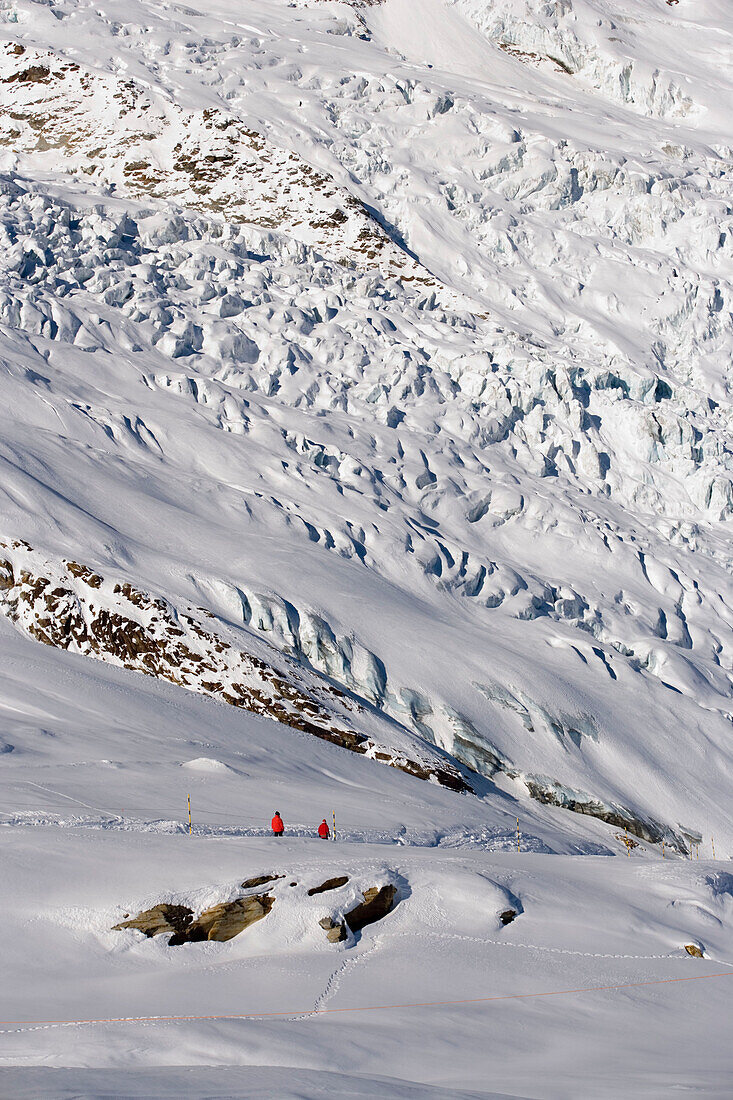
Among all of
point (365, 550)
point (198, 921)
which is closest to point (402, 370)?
point (365, 550)

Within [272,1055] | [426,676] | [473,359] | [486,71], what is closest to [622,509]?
[473,359]

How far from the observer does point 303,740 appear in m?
29.8

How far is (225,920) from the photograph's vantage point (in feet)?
47.6

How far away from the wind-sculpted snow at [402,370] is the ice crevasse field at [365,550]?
8.8 inches

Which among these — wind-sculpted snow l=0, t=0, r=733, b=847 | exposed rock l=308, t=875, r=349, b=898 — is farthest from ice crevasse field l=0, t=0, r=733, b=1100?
wind-sculpted snow l=0, t=0, r=733, b=847

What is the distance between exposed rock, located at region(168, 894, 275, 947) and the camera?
1433cm

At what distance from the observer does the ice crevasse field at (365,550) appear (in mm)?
13297

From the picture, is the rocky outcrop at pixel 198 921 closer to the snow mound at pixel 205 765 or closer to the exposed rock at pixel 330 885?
the exposed rock at pixel 330 885

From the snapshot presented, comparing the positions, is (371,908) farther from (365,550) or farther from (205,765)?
(365,550)

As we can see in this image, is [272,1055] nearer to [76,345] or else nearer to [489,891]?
[489,891]

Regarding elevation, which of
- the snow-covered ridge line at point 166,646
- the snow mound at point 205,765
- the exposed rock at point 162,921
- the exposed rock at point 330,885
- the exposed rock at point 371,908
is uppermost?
the exposed rock at point 330,885

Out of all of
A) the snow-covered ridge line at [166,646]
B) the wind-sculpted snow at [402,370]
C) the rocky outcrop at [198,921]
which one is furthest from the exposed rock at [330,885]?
the wind-sculpted snow at [402,370]

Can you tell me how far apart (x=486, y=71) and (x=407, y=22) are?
39.9ft

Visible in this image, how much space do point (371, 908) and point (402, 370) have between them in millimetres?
41726
